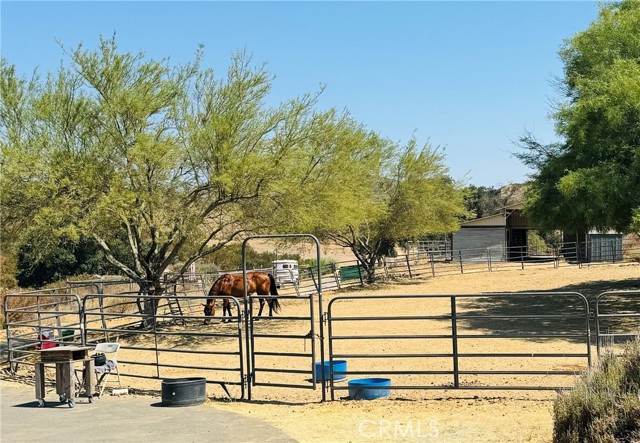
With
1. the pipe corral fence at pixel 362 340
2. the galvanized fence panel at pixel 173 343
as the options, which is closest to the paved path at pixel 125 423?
the galvanized fence panel at pixel 173 343

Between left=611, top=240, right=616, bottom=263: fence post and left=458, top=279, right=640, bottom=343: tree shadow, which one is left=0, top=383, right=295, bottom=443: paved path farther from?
left=611, top=240, right=616, bottom=263: fence post

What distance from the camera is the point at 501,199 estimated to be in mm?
84500

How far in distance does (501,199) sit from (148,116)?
71.2m

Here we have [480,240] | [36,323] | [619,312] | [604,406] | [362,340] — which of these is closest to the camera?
[604,406]

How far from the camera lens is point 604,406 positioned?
593 centimetres

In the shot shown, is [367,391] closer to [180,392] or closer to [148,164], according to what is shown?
[180,392]

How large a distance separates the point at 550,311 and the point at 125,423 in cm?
1503

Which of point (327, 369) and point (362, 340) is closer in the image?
point (327, 369)

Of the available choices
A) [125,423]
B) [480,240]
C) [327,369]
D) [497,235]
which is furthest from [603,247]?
[125,423]

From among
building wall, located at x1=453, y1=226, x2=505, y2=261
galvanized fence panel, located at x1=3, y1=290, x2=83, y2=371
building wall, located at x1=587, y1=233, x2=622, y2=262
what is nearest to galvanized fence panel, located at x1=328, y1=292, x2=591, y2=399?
galvanized fence panel, located at x1=3, y1=290, x2=83, y2=371

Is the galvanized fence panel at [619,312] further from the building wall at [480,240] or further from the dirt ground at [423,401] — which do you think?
the building wall at [480,240]

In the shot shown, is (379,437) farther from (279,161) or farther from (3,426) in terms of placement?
(279,161)

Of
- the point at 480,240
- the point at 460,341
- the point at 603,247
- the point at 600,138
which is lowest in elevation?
the point at 460,341

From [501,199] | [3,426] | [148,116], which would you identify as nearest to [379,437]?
[3,426]
